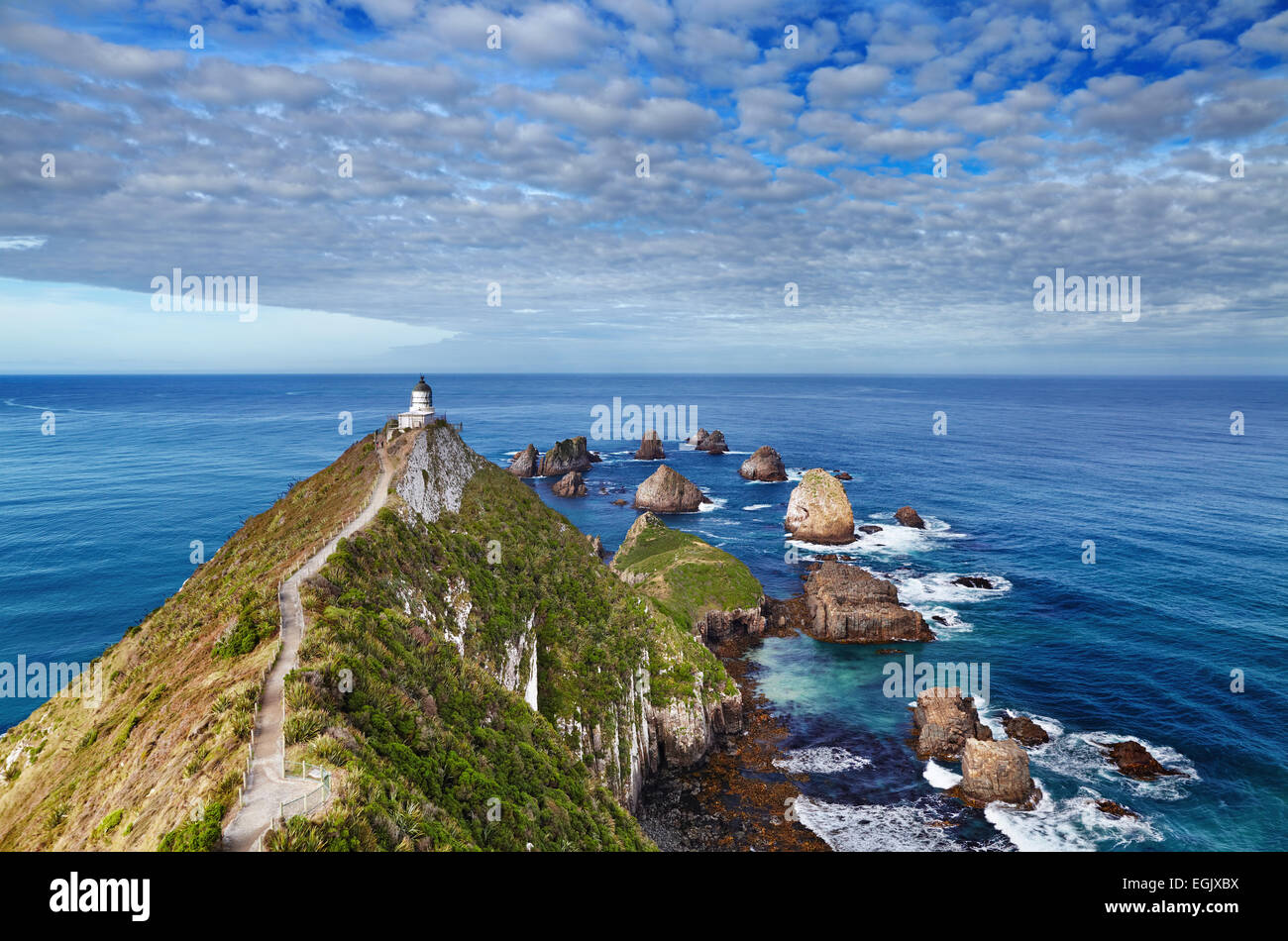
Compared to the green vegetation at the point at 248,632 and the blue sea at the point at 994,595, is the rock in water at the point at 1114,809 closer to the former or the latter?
the blue sea at the point at 994,595

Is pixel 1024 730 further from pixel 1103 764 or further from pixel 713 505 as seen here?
pixel 713 505

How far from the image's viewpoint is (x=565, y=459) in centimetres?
14988

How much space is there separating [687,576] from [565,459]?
3305 inches

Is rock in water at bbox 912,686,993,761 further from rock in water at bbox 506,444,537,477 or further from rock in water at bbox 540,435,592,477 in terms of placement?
rock in water at bbox 506,444,537,477

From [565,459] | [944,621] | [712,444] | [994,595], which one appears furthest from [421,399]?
[712,444]

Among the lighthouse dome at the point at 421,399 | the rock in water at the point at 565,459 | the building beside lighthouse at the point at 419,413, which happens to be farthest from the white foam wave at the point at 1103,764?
the rock in water at the point at 565,459

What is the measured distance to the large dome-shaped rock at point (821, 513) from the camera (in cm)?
9338

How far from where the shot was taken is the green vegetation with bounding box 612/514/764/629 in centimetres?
6669

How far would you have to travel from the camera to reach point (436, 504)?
45.8 metres

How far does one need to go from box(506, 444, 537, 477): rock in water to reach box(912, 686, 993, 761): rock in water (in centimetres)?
10660

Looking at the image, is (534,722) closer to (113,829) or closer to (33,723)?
(113,829)

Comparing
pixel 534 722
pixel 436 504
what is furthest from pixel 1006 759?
pixel 436 504

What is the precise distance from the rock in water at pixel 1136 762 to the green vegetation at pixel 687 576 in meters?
32.5
